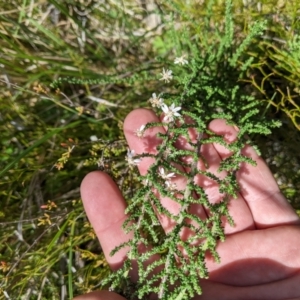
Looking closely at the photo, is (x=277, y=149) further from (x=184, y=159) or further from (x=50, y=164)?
(x=50, y=164)

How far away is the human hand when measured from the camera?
1822mm

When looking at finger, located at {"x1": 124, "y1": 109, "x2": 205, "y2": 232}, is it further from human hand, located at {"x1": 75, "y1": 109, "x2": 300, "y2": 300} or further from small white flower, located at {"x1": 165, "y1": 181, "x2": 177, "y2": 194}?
small white flower, located at {"x1": 165, "y1": 181, "x2": 177, "y2": 194}

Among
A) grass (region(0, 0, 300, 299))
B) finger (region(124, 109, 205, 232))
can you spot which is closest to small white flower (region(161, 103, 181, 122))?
finger (region(124, 109, 205, 232))

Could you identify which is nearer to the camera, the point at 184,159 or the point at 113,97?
the point at 184,159

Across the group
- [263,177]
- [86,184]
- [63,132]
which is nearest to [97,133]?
[63,132]

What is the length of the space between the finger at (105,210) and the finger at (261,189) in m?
0.50

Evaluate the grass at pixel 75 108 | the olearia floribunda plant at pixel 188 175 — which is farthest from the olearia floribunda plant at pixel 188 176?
the grass at pixel 75 108

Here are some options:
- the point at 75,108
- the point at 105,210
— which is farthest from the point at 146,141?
the point at 75,108

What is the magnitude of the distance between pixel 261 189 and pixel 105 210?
65cm

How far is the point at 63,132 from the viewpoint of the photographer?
227cm

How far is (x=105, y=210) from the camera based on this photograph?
6.17ft

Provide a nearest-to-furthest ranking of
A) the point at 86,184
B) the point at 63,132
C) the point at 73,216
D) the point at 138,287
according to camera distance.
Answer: the point at 138,287
the point at 86,184
the point at 73,216
the point at 63,132

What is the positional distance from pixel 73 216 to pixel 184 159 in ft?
1.91

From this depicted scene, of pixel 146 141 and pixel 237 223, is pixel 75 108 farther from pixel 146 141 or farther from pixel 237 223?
pixel 237 223
